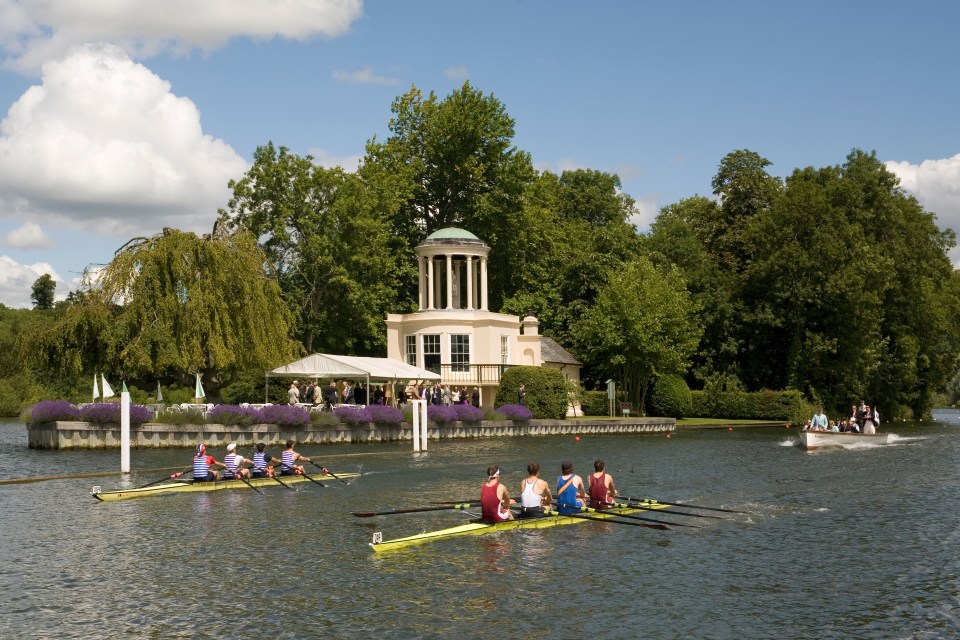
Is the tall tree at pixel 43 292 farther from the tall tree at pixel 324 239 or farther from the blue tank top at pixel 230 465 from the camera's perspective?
the blue tank top at pixel 230 465

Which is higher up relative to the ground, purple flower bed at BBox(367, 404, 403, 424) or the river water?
purple flower bed at BBox(367, 404, 403, 424)

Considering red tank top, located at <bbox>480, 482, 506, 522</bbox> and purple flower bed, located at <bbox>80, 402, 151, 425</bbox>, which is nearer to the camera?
red tank top, located at <bbox>480, 482, 506, 522</bbox>

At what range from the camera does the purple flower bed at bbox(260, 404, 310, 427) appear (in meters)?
42.5

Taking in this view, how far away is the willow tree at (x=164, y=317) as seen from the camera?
4334 centimetres

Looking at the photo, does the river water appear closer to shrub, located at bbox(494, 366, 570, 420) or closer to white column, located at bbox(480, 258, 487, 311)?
shrub, located at bbox(494, 366, 570, 420)

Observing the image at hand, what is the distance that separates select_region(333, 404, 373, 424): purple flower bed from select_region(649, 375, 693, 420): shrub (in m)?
28.6

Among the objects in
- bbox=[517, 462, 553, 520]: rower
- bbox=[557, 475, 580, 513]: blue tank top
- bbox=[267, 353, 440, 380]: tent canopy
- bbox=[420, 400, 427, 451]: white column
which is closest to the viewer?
bbox=[517, 462, 553, 520]: rower

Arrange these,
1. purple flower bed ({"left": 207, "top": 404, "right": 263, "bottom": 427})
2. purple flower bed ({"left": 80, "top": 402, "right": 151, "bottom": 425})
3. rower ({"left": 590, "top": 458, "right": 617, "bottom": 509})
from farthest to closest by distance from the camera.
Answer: purple flower bed ({"left": 207, "top": 404, "right": 263, "bottom": 427}), purple flower bed ({"left": 80, "top": 402, "right": 151, "bottom": 425}), rower ({"left": 590, "top": 458, "right": 617, "bottom": 509})

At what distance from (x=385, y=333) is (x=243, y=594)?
4969cm

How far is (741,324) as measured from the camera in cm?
7131

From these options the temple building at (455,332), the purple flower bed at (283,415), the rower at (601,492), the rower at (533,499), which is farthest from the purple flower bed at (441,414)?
the rower at (533,499)

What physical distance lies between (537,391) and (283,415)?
18.7 meters

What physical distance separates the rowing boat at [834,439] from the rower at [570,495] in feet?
81.8

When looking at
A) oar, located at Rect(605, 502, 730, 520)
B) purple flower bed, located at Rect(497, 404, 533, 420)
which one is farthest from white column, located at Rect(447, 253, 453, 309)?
oar, located at Rect(605, 502, 730, 520)
